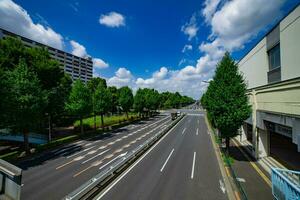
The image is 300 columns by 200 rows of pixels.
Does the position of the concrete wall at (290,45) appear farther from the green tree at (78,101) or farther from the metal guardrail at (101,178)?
the green tree at (78,101)

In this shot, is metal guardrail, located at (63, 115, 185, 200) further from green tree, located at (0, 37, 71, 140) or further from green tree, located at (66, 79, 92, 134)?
green tree, located at (0, 37, 71, 140)

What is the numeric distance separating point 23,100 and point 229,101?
21.5 m

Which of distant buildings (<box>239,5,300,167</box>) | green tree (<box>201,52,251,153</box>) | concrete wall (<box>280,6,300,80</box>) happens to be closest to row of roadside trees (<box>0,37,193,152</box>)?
green tree (<box>201,52,251,153</box>)

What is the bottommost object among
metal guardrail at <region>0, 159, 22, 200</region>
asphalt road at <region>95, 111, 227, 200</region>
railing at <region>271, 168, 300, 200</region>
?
asphalt road at <region>95, 111, 227, 200</region>

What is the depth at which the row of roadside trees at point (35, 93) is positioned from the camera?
18656 millimetres

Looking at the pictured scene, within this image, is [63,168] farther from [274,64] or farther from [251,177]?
[274,64]

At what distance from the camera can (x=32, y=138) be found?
2764 centimetres

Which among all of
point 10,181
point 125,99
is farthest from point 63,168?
point 125,99

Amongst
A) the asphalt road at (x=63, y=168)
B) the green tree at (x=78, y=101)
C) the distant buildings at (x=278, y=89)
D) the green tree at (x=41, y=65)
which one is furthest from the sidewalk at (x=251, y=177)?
the green tree at (x=41, y=65)

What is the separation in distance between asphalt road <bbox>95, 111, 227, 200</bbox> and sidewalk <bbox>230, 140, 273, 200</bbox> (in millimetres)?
1518

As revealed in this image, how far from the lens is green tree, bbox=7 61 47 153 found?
18.7 meters

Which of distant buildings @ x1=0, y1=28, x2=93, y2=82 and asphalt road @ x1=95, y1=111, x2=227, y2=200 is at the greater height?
distant buildings @ x1=0, y1=28, x2=93, y2=82

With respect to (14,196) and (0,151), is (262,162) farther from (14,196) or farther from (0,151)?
(0,151)

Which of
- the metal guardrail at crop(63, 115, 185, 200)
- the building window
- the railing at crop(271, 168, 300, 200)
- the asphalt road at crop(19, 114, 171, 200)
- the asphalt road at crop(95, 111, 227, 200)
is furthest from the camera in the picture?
the building window
